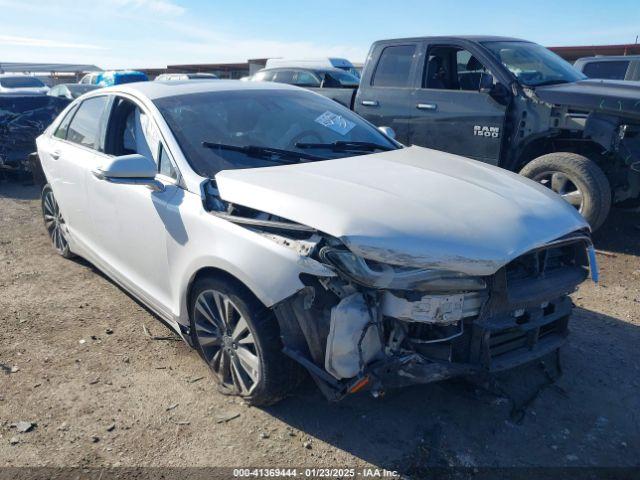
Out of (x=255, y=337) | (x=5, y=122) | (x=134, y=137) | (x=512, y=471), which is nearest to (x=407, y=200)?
(x=255, y=337)

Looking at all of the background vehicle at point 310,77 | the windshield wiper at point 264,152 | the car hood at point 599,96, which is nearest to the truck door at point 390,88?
the car hood at point 599,96

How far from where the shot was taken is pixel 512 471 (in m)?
2.50

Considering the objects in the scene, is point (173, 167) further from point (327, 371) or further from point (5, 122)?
point (5, 122)

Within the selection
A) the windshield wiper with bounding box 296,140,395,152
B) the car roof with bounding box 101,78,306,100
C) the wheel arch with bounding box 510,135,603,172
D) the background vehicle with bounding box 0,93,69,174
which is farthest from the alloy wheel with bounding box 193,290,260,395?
the background vehicle with bounding box 0,93,69,174

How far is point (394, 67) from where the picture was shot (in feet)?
21.8

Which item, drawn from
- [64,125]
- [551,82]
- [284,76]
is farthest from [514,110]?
[284,76]

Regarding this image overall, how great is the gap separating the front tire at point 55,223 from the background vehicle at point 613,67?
29.6ft

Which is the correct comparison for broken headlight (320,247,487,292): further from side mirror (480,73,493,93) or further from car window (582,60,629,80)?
car window (582,60,629,80)

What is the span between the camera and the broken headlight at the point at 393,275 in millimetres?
2307

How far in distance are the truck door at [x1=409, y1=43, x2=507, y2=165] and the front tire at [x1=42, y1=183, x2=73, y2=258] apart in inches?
157

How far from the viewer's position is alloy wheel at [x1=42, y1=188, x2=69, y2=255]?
496 centimetres

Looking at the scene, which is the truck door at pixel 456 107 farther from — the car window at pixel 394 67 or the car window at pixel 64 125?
the car window at pixel 64 125

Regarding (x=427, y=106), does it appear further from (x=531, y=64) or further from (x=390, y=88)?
(x=531, y=64)

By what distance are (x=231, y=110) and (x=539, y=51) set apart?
4.45 metres
